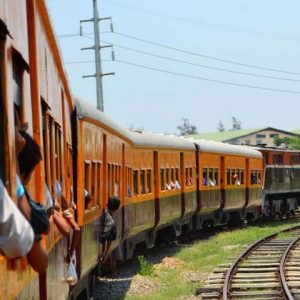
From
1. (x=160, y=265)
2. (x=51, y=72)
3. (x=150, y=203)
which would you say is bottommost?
(x=160, y=265)

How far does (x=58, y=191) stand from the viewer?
5762 mm

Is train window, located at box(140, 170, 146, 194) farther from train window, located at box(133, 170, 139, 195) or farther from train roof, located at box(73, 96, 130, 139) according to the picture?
train roof, located at box(73, 96, 130, 139)

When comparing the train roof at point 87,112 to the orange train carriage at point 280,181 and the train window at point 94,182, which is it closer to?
the train window at point 94,182

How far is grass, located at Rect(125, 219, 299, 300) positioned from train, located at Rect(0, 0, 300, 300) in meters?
0.78

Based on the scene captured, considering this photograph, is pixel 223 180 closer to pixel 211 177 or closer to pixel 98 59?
pixel 211 177

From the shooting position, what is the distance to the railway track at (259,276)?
13.7 meters

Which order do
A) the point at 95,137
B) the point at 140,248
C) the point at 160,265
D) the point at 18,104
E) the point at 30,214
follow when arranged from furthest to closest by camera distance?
the point at 140,248
the point at 160,265
the point at 95,137
the point at 18,104
the point at 30,214

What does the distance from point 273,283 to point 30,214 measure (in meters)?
12.5

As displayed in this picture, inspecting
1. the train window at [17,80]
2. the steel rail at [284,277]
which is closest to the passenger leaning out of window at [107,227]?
the steel rail at [284,277]

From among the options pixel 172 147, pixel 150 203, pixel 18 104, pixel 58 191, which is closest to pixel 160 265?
pixel 150 203

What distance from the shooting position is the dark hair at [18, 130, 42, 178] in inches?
121

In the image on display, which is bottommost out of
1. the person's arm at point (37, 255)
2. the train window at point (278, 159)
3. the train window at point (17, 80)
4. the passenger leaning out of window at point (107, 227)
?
the passenger leaning out of window at point (107, 227)

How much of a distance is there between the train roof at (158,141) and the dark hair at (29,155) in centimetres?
1338

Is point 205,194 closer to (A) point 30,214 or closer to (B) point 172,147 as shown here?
(B) point 172,147
